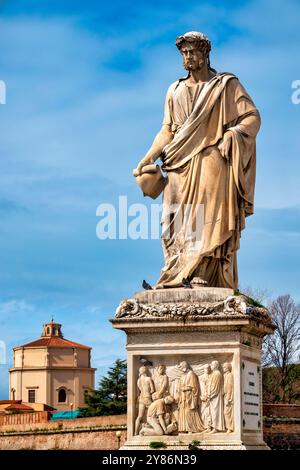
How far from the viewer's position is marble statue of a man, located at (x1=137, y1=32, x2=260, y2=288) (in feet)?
61.8

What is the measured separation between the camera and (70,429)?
53969 millimetres

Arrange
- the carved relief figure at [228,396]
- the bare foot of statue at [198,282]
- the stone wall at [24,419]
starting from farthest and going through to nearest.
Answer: the stone wall at [24,419] < the bare foot of statue at [198,282] < the carved relief figure at [228,396]

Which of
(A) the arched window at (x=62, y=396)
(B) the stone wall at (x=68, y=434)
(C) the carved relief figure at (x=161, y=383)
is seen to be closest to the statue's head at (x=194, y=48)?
(C) the carved relief figure at (x=161, y=383)

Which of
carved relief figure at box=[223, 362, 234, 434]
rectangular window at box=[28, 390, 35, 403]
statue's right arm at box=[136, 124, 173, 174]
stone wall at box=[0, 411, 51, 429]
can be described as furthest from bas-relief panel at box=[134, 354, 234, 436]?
rectangular window at box=[28, 390, 35, 403]

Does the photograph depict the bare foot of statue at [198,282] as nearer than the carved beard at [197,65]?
Yes

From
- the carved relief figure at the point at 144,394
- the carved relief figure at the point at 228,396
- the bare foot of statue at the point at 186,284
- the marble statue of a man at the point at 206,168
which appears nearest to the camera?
the carved relief figure at the point at 228,396

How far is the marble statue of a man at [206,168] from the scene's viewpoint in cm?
1883

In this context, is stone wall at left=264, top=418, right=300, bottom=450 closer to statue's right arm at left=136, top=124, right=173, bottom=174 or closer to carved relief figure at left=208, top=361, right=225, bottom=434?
statue's right arm at left=136, top=124, right=173, bottom=174

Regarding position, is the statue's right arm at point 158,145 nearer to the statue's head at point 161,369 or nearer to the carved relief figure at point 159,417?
the statue's head at point 161,369

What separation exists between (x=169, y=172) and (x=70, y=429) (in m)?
36.0

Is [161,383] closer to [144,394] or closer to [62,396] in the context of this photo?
[144,394]

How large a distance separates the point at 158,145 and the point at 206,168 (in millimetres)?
996

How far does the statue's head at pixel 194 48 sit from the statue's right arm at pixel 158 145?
3.43 ft

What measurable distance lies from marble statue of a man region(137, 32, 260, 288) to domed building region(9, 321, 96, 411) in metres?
88.9
